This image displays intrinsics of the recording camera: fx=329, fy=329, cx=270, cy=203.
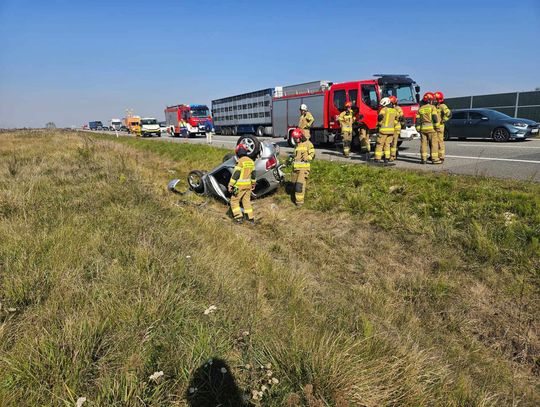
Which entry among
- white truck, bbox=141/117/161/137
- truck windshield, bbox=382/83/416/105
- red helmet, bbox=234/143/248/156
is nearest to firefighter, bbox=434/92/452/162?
truck windshield, bbox=382/83/416/105

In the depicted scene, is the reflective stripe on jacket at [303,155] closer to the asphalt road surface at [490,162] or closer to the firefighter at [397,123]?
the asphalt road surface at [490,162]

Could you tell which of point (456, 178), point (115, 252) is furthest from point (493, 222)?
point (115, 252)

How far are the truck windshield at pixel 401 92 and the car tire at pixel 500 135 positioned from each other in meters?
3.98

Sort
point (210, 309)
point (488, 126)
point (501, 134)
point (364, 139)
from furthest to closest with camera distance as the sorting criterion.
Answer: point (488, 126) < point (501, 134) < point (364, 139) < point (210, 309)

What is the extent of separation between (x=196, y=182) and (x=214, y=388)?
6694 millimetres

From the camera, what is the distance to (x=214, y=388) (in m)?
1.92

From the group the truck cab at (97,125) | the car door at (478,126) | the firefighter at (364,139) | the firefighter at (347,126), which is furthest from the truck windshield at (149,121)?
the truck cab at (97,125)

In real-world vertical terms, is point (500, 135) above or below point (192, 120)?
below

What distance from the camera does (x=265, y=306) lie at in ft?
9.62

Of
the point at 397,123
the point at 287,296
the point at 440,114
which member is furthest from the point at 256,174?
the point at 440,114

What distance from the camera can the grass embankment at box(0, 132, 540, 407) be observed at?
1938mm

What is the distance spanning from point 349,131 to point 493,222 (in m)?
6.99

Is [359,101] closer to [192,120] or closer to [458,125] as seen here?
[458,125]

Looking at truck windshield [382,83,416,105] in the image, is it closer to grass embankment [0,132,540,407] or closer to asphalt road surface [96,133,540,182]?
asphalt road surface [96,133,540,182]
